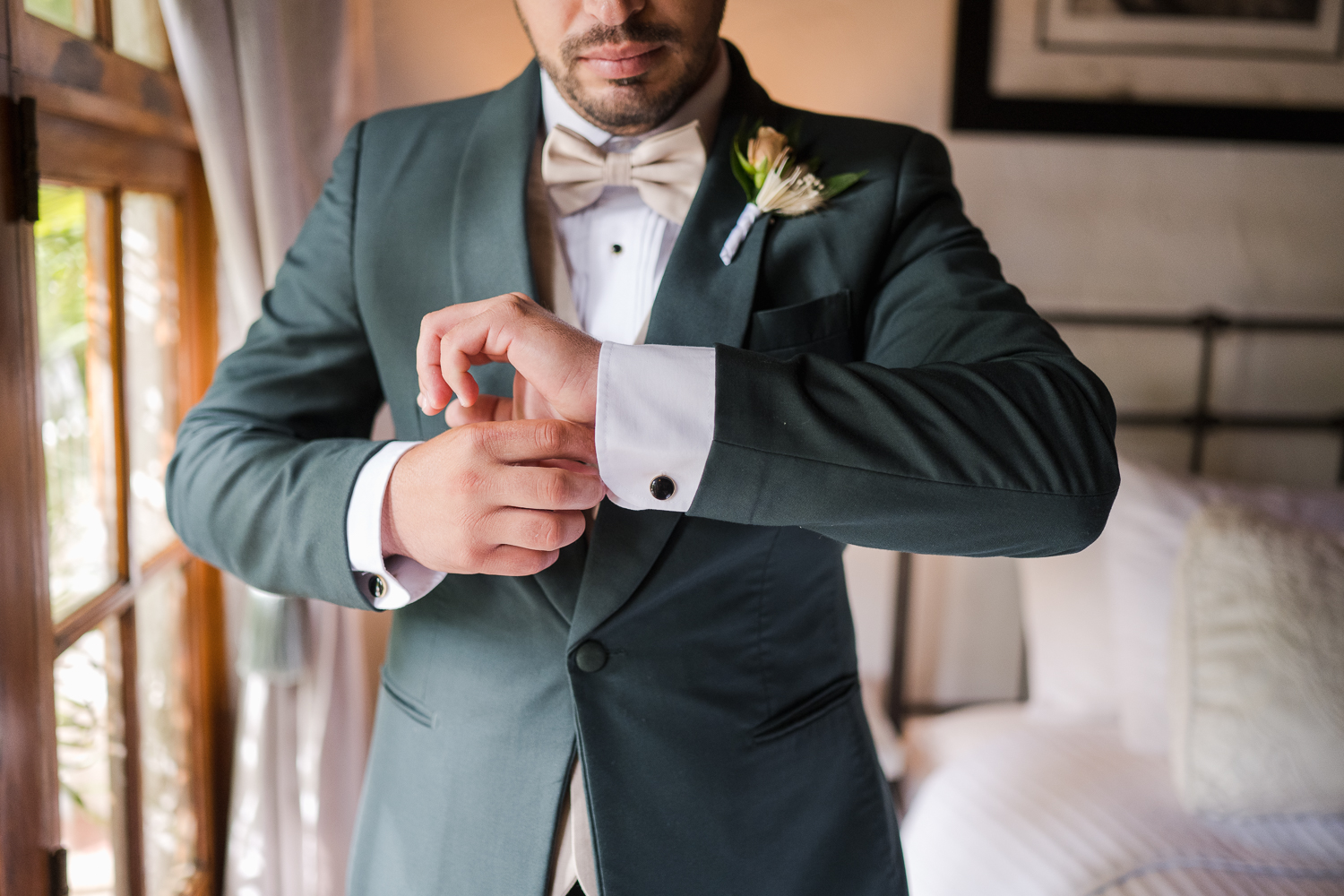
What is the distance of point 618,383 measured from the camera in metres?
0.74

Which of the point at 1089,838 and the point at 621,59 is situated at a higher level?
the point at 621,59

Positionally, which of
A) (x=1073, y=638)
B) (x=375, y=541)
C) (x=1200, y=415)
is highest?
(x=375, y=541)

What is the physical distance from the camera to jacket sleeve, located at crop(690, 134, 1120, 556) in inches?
28.9

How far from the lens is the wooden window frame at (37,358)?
1035 millimetres

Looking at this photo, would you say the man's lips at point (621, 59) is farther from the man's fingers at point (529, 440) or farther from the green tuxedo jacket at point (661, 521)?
the man's fingers at point (529, 440)

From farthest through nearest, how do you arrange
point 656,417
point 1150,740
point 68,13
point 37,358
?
point 1150,740 → point 68,13 → point 37,358 → point 656,417

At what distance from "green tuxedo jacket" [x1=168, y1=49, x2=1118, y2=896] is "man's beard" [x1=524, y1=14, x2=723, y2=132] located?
6 centimetres

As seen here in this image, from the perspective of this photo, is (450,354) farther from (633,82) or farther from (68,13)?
(68,13)

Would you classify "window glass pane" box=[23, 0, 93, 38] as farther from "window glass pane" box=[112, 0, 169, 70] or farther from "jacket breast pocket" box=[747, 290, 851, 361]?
"jacket breast pocket" box=[747, 290, 851, 361]

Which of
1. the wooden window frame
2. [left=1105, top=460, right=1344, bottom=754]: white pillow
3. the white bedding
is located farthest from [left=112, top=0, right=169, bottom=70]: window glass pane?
[left=1105, top=460, right=1344, bottom=754]: white pillow

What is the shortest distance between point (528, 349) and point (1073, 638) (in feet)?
5.51

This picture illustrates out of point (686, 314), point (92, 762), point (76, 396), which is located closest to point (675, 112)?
point (686, 314)

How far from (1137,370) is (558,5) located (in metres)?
1.69

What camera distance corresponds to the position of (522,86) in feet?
3.57
